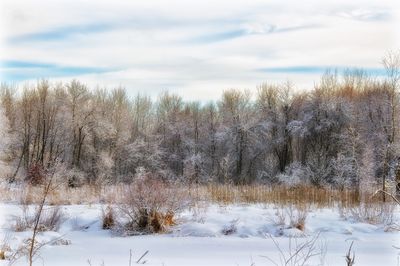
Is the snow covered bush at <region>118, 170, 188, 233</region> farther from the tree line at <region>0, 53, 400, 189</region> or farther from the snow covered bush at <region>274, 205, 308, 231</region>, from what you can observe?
the tree line at <region>0, 53, 400, 189</region>

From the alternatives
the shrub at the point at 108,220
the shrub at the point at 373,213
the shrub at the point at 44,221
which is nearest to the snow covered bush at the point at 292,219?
the shrub at the point at 373,213

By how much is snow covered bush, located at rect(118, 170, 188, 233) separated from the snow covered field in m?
0.36

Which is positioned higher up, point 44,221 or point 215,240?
point 44,221

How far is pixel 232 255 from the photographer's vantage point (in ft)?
33.2

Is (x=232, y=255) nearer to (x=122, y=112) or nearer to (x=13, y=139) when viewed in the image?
(x=13, y=139)

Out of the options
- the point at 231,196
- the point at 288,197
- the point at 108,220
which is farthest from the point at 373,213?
the point at 108,220

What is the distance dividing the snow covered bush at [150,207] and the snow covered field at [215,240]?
14.4 inches

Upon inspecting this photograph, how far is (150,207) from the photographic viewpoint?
12742 mm

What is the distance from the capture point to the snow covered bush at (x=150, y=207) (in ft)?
41.6

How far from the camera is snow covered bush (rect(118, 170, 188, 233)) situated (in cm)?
1269

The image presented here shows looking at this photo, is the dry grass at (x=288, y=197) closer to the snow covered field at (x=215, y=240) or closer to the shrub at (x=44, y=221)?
the snow covered field at (x=215, y=240)

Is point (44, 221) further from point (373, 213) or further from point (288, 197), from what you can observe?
point (373, 213)

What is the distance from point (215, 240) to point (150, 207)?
80.6 inches

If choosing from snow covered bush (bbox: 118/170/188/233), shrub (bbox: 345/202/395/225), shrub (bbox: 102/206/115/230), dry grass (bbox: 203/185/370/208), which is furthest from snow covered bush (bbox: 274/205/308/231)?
shrub (bbox: 102/206/115/230)
